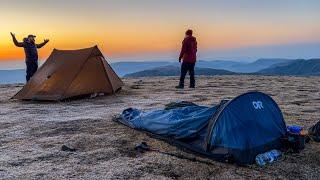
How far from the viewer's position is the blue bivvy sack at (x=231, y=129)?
24.2ft

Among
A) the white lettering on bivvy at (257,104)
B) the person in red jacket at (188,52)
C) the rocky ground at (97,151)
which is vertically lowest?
the rocky ground at (97,151)

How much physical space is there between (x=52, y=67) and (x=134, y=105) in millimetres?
4033

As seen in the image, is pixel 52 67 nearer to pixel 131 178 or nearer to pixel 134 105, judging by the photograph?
pixel 134 105

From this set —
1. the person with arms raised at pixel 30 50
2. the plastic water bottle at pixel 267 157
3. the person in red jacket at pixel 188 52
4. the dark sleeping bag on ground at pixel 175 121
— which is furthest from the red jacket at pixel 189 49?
the plastic water bottle at pixel 267 157

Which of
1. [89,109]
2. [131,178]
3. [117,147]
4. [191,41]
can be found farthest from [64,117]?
[191,41]

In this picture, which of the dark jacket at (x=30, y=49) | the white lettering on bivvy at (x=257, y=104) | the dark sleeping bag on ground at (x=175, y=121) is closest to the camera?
the white lettering on bivvy at (x=257, y=104)

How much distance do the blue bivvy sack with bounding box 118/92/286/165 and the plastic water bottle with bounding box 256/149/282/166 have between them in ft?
0.26

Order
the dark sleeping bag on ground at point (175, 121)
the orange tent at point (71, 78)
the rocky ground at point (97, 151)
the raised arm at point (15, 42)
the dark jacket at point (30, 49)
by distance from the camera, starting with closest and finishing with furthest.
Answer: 1. the rocky ground at point (97, 151)
2. the dark sleeping bag on ground at point (175, 121)
3. the orange tent at point (71, 78)
4. the raised arm at point (15, 42)
5. the dark jacket at point (30, 49)

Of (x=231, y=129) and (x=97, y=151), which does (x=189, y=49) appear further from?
(x=231, y=129)

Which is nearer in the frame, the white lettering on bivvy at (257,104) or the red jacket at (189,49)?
the white lettering on bivvy at (257,104)

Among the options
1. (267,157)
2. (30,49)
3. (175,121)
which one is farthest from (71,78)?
(267,157)

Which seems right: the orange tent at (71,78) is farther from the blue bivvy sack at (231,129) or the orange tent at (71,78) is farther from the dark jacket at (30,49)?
the blue bivvy sack at (231,129)

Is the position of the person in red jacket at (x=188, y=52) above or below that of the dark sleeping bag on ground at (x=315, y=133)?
above

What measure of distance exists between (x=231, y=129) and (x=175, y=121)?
160 cm
